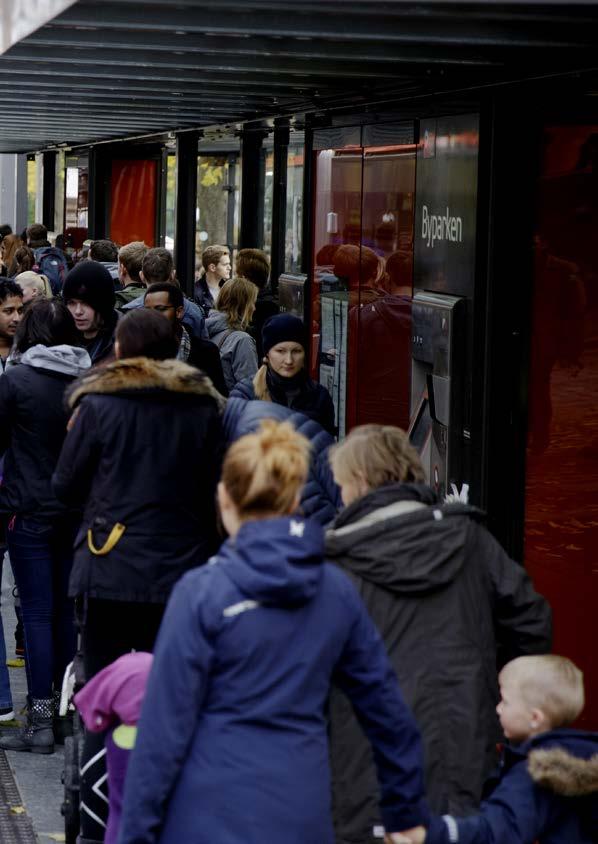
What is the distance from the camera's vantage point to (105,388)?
5.09 meters

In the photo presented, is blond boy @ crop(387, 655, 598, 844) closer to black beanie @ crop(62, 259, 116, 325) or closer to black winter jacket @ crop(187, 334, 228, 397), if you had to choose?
black beanie @ crop(62, 259, 116, 325)

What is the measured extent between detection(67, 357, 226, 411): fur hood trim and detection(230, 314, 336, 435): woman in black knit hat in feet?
5.06

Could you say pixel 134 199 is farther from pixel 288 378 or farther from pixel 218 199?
pixel 288 378

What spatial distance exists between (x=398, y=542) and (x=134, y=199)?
14004 mm

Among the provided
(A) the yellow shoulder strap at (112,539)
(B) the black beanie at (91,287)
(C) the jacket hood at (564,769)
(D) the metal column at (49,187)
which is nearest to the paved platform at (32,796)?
(A) the yellow shoulder strap at (112,539)

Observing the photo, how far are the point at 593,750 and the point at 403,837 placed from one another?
1.79 ft

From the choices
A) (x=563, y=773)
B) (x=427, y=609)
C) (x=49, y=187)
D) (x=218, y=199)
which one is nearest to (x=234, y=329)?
(x=427, y=609)

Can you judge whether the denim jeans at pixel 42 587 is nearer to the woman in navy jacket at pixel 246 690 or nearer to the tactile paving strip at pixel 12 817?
the tactile paving strip at pixel 12 817

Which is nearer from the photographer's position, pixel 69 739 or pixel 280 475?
pixel 280 475

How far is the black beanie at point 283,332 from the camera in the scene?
6738mm

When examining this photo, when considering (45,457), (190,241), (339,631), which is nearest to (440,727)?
(339,631)

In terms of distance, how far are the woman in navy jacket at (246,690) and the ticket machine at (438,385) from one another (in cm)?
344

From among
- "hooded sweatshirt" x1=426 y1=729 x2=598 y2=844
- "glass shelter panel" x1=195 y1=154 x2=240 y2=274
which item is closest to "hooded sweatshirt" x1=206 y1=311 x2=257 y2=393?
"hooded sweatshirt" x1=426 y1=729 x2=598 y2=844

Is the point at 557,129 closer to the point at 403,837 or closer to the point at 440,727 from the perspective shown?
the point at 440,727
